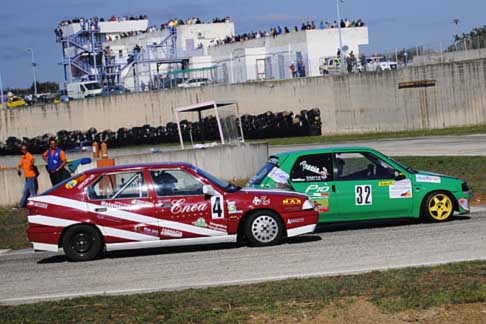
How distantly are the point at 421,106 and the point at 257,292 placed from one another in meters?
39.4

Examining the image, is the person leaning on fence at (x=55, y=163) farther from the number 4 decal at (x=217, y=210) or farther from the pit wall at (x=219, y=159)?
the number 4 decal at (x=217, y=210)

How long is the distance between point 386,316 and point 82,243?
6.33 meters

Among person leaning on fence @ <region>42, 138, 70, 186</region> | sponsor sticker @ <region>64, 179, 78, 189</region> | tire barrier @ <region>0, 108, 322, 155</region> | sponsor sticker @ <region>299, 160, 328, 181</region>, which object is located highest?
tire barrier @ <region>0, 108, 322, 155</region>

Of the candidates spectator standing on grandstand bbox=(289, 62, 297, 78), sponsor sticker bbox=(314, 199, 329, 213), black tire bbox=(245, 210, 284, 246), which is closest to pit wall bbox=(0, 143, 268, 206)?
sponsor sticker bbox=(314, 199, 329, 213)

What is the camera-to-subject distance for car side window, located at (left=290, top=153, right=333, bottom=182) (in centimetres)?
1438

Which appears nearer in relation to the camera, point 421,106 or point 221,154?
point 221,154

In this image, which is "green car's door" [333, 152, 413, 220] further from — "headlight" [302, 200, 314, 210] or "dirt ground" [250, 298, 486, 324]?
"dirt ground" [250, 298, 486, 324]

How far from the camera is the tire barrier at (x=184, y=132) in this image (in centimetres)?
4988

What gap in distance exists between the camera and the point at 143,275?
11.4 metres

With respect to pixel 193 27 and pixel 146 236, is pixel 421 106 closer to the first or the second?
pixel 193 27

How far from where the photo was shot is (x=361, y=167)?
14.6m

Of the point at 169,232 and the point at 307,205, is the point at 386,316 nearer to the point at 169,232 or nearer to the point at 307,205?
the point at 307,205

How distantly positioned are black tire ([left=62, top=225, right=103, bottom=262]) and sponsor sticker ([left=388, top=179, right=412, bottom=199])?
4696mm

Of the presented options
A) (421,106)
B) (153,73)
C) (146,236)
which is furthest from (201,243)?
(153,73)
